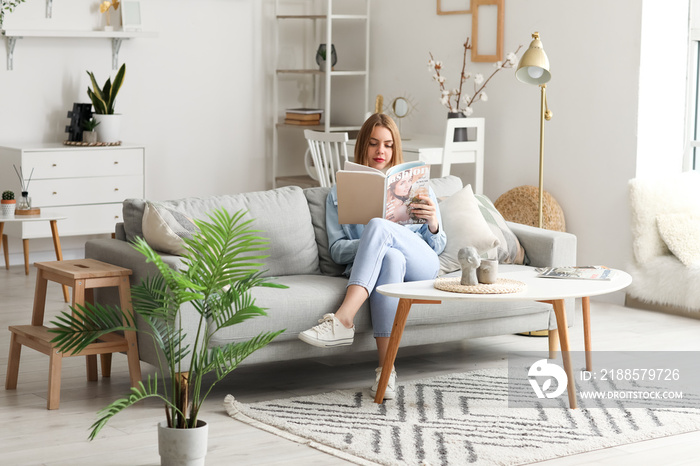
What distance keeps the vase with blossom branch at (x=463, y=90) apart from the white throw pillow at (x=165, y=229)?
102 inches

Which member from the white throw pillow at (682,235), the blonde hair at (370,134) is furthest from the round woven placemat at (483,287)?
the white throw pillow at (682,235)

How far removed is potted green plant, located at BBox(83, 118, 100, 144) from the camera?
5.77m

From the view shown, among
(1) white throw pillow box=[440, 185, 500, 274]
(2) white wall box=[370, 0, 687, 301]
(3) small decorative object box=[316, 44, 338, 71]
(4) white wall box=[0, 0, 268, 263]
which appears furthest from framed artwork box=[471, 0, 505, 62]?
(1) white throw pillow box=[440, 185, 500, 274]

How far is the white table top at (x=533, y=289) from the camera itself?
2996 millimetres

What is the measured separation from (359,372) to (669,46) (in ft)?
8.52

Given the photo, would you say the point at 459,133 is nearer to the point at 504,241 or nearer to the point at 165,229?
the point at 504,241

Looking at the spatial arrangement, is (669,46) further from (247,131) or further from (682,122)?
(247,131)

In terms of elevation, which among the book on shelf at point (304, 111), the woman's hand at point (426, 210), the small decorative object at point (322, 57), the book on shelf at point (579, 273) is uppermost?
the small decorative object at point (322, 57)

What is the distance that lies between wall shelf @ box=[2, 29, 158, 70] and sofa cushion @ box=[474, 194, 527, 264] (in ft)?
9.45

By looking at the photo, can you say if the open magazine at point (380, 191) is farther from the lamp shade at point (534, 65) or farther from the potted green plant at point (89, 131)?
the potted green plant at point (89, 131)

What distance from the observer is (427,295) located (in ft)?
9.87

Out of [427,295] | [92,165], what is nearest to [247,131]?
[92,165]

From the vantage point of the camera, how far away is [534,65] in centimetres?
392

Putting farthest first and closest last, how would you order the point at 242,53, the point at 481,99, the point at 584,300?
the point at 242,53 → the point at 481,99 → the point at 584,300
